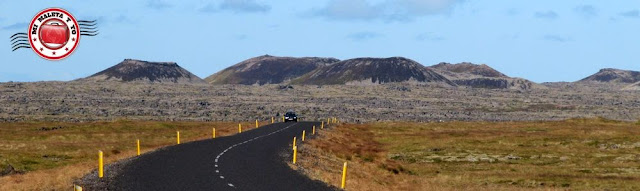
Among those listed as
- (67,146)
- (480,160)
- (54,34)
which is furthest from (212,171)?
(67,146)

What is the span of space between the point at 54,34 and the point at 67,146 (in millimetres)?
53986

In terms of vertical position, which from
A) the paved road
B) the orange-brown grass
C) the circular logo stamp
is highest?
the circular logo stamp

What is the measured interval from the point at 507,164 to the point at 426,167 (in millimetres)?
7546

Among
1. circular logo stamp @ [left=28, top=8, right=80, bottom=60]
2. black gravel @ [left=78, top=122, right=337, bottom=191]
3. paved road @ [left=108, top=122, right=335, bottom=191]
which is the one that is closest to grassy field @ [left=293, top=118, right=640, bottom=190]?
paved road @ [left=108, top=122, right=335, bottom=191]

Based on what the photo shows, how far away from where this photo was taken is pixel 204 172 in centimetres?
3725

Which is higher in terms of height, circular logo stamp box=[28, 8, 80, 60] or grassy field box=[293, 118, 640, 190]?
circular logo stamp box=[28, 8, 80, 60]

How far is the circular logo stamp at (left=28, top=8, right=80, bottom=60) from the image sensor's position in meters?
25.6

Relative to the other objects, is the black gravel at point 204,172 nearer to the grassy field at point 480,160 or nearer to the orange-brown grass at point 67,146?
the orange-brown grass at point 67,146

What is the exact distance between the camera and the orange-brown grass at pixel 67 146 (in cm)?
3669

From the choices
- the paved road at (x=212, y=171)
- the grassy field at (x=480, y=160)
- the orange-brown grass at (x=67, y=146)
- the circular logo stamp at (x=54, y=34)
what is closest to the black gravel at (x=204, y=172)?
the paved road at (x=212, y=171)

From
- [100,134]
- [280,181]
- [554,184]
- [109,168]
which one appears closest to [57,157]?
[100,134]

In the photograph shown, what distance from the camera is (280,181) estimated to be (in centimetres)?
3481

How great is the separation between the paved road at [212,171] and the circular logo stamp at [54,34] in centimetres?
662

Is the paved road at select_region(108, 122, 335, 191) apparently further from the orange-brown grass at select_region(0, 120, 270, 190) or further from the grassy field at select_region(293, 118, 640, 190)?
the orange-brown grass at select_region(0, 120, 270, 190)
